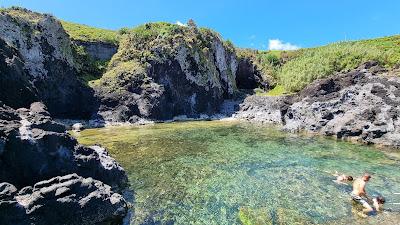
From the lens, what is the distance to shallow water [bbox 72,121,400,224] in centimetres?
2020

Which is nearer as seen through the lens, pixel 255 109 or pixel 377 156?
pixel 377 156

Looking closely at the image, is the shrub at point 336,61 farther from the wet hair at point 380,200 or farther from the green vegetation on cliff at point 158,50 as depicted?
the wet hair at point 380,200

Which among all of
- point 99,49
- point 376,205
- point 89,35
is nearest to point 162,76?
point 99,49

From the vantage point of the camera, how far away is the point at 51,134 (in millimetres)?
19109

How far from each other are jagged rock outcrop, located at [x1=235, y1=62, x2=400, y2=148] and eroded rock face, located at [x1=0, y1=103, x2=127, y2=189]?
3608cm

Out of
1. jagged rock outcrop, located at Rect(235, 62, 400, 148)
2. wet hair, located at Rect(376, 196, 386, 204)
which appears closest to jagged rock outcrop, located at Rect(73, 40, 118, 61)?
jagged rock outcrop, located at Rect(235, 62, 400, 148)

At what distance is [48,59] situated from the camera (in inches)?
2383

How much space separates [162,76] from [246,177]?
50.4m

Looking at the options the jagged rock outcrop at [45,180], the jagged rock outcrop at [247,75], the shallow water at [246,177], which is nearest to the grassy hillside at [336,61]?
the jagged rock outcrop at [247,75]

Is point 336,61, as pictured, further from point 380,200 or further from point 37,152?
point 37,152

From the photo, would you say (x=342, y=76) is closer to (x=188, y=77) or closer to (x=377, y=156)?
(x=377, y=156)

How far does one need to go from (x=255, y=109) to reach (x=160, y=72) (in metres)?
23.0

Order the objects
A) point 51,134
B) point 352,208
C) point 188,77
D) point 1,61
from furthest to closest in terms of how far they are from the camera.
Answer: point 188,77 < point 1,61 < point 352,208 < point 51,134

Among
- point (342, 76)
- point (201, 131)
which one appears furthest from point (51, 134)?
point (342, 76)
